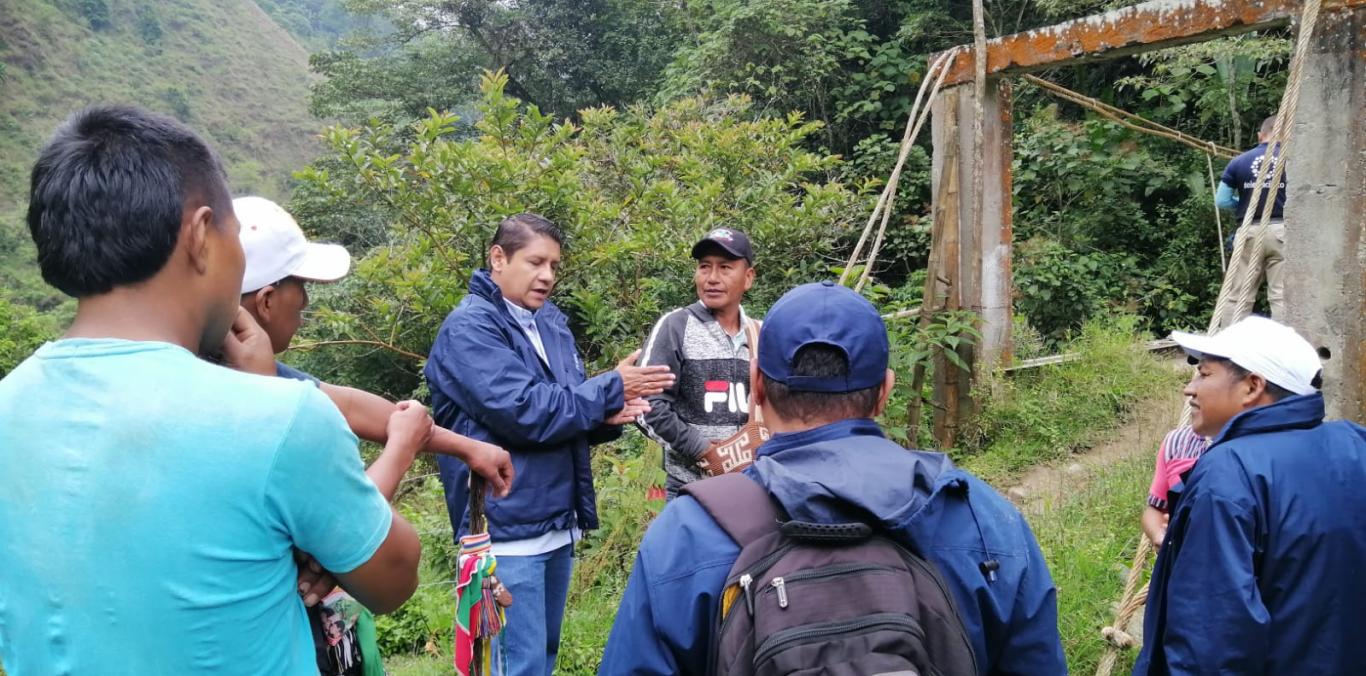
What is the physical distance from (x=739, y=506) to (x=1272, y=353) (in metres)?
1.76

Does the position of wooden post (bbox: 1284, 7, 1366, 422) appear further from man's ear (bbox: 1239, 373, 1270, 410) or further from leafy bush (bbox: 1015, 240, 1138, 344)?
leafy bush (bbox: 1015, 240, 1138, 344)

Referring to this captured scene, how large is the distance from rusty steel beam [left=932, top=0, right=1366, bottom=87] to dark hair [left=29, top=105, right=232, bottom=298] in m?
4.79

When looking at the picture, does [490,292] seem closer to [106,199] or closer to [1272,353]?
[106,199]

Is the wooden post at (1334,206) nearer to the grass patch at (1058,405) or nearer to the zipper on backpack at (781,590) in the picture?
the grass patch at (1058,405)

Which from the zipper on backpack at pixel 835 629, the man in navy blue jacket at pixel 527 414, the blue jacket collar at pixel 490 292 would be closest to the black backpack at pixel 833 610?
the zipper on backpack at pixel 835 629

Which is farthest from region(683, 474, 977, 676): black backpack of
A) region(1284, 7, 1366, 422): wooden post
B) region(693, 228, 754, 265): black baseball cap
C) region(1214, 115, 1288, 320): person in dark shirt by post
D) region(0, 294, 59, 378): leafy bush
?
region(0, 294, 59, 378): leafy bush

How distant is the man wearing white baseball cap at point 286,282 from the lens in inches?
74.2

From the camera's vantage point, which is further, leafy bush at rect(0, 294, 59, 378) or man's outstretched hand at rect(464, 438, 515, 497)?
leafy bush at rect(0, 294, 59, 378)

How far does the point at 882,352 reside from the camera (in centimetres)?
158

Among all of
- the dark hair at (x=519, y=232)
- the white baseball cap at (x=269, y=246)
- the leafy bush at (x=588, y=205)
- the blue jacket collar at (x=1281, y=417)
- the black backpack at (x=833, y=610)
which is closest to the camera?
the black backpack at (x=833, y=610)

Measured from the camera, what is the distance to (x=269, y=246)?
1.89m

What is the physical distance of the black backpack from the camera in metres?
1.24

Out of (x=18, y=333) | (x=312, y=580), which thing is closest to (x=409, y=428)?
(x=312, y=580)

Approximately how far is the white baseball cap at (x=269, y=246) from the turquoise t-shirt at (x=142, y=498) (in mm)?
604
